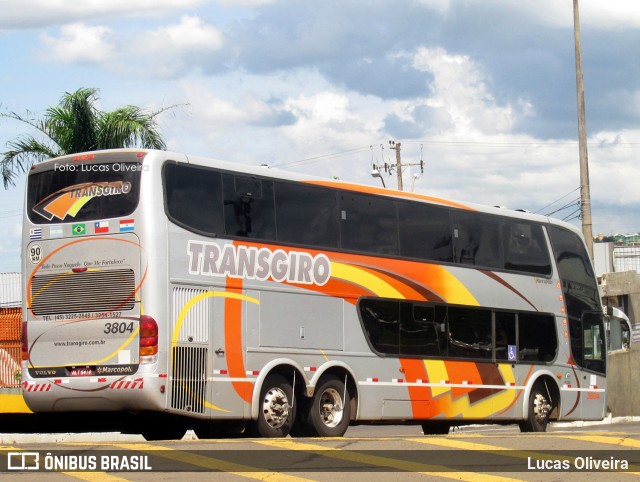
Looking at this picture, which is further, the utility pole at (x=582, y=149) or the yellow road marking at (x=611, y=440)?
the utility pole at (x=582, y=149)

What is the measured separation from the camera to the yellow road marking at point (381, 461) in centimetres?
1095

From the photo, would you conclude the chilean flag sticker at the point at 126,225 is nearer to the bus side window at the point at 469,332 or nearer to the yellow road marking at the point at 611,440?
the yellow road marking at the point at 611,440

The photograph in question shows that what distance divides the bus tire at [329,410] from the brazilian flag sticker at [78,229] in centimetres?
425

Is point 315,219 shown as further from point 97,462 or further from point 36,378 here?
point 97,462

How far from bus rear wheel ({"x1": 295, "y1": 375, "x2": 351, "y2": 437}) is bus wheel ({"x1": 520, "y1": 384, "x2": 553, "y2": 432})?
17.1 feet

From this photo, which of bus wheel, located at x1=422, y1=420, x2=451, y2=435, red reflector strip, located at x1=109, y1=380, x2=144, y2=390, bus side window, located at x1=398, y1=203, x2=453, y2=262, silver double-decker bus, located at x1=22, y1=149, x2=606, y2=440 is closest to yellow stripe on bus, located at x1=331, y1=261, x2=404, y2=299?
silver double-decker bus, located at x1=22, y1=149, x2=606, y2=440

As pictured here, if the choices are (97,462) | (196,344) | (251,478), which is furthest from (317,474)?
(196,344)

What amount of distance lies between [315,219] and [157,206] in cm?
320

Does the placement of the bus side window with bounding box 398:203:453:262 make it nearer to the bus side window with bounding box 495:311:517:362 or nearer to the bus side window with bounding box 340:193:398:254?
the bus side window with bounding box 340:193:398:254

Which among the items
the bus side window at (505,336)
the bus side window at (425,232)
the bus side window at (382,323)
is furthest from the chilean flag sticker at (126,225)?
the bus side window at (505,336)

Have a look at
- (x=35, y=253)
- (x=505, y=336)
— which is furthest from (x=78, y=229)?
(x=505, y=336)

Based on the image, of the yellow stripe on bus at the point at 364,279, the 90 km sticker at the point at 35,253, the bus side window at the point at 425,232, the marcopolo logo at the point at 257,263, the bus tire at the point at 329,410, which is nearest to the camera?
the marcopolo logo at the point at 257,263

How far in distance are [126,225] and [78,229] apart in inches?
35.0

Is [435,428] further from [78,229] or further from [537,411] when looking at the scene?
[78,229]
